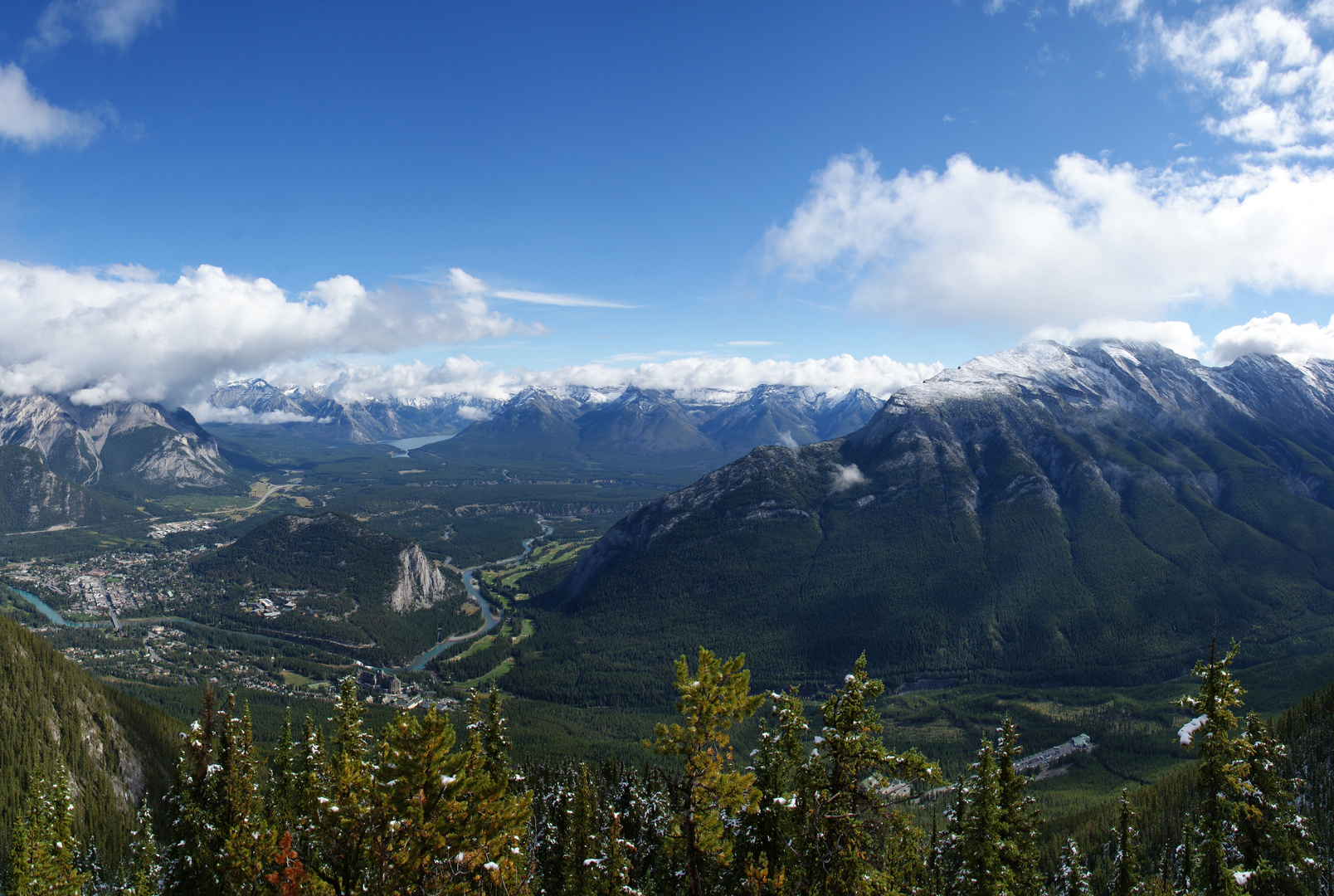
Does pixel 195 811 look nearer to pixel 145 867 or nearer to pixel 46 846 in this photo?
pixel 46 846

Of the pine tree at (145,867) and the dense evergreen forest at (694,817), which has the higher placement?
the dense evergreen forest at (694,817)

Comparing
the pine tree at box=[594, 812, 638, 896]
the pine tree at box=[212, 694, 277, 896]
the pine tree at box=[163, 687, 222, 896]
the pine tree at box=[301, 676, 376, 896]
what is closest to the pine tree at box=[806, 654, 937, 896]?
the pine tree at box=[594, 812, 638, 896]

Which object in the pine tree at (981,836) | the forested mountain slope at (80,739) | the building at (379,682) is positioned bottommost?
the building at (379,682)

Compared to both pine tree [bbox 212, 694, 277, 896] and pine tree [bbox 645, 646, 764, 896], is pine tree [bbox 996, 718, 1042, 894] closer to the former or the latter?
pine tree [bbox 645, 646, 764, 896]

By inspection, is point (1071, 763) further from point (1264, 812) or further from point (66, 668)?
point (66, 668)

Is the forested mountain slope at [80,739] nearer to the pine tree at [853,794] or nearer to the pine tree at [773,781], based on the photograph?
the pine tree at [773,781]

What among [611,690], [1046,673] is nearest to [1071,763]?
[1046,673]

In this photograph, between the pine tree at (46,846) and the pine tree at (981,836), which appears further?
the pine tree at (46,846)

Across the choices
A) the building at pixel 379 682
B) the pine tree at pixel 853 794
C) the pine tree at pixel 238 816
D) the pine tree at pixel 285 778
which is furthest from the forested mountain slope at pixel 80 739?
the pine tree at pixel 853 794

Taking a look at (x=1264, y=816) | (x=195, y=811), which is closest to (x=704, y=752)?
(x=1264, y=816)
